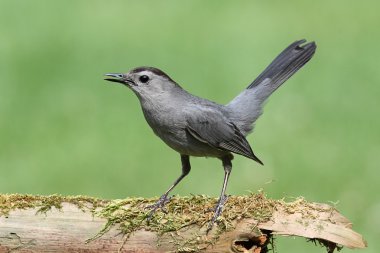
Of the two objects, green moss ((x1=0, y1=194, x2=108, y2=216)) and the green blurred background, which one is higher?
the green blurred background

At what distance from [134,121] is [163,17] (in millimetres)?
3607

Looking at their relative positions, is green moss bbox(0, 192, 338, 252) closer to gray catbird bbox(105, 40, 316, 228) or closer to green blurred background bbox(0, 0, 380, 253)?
gray catbird bbox(105, 40, 316, 228)

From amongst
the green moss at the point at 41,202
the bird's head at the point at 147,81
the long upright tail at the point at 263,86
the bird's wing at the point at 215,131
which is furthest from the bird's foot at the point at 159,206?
the long upright tail at the point at 263,86

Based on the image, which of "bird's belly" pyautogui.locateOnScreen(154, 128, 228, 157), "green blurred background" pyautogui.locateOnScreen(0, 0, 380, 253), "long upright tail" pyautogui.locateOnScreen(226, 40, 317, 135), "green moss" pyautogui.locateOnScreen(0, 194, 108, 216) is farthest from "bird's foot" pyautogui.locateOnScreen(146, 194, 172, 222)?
"green blurred background" pyautogui.locateOnScreen(0, 0, 380, 253)

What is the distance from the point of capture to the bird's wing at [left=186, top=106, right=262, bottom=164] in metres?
6.48

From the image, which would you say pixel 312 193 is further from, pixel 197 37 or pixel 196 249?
pixel 197 37

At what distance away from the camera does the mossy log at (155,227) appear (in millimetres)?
5496

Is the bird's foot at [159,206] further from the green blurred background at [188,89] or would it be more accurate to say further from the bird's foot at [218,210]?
the green blurred background at [188,89]

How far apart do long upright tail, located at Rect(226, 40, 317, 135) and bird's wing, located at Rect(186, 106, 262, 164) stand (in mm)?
305

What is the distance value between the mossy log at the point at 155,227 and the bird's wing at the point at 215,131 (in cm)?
85

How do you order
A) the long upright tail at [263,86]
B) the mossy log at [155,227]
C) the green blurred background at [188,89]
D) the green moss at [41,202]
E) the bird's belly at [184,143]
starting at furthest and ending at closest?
the green blurred background at [188,89]
the long upright tail at [263,86]
the bird's belly at [184,143]
the green moss at [41,202]
the mossy log at [155,227]

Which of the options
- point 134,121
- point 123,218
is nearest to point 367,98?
point 134,121

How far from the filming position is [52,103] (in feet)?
37.5

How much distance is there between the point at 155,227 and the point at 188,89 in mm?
6111
